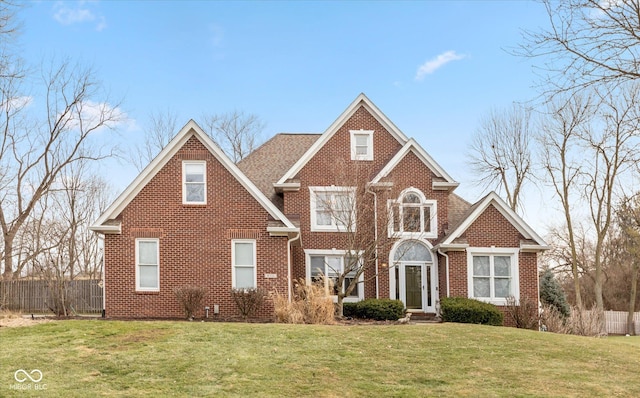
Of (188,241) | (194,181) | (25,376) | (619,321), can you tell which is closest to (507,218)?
(194,181)

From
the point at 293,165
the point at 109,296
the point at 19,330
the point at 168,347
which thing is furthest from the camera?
Answer: the point at 293,165

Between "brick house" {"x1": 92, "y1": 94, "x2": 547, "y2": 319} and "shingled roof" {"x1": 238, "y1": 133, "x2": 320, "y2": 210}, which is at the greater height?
"shingled roof" {"x1": 238, "y1": 133, "x2": 320, "y2": 210}

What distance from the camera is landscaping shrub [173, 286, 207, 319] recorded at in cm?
1889

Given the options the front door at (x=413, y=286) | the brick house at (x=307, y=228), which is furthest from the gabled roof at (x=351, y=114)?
the front door at (x=413, y=286)

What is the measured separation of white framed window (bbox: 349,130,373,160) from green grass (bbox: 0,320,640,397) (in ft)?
32.0

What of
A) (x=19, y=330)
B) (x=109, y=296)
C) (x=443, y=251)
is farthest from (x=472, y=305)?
(x=19, y=330)

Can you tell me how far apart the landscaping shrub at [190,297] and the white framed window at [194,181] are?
3083mm

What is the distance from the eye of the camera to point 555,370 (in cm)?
1168

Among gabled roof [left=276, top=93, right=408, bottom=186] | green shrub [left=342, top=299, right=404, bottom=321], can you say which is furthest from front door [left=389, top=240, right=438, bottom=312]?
gabled roof [left=276, top=93, right=408, bottom=186]

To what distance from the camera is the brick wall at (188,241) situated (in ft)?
64.7

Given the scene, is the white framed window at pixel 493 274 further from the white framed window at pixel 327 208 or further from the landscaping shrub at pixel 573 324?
the white framed window at pixel 327 208

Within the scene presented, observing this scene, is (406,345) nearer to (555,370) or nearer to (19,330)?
(555,370)

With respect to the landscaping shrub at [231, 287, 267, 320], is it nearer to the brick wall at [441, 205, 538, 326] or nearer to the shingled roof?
the shingled roof

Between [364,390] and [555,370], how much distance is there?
4113mm
